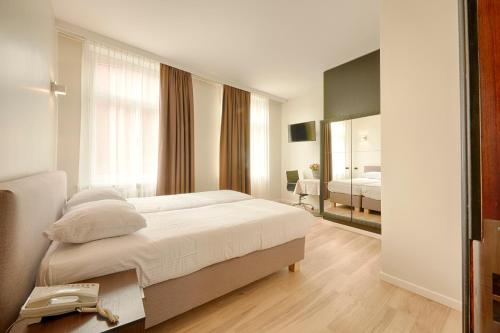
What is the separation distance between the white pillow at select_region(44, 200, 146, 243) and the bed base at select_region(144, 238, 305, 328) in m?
0.44

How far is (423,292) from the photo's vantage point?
1906 mm

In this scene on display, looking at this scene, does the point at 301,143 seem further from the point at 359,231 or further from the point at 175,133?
the point at 175,133

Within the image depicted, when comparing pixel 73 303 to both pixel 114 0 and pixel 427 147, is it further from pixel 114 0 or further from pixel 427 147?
pixel 114 0

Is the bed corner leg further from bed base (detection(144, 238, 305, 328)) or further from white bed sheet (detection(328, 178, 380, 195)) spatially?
white bed sheet (detection(328, 178, 380, 195))

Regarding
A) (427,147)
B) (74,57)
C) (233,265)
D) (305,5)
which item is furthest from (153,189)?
(427,147)

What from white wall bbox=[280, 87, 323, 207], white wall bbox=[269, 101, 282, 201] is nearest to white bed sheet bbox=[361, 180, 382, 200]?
white wall bbox=[280, 87, 323, 207]

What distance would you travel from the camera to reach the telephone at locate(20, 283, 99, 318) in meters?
0.76

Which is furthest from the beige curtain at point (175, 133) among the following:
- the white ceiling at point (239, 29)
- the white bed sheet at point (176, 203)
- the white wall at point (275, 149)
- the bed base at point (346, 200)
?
the bed base at point (346, 200)

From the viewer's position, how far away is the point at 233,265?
1.78 metres

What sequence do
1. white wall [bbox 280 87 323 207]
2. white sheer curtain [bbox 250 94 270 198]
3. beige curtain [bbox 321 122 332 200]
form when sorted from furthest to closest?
white sheer curtain [bbox 250 94 270 198] < white wall [bbox 280 87 323 207] < beige curtain [bbox 321 122 332 200]

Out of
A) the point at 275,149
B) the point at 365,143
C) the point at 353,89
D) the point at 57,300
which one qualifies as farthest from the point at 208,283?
the point at 275,149

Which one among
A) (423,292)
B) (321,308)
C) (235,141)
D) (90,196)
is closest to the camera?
(321,308)

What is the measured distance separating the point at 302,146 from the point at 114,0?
461 cm

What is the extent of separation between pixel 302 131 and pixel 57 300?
17.0 feet
